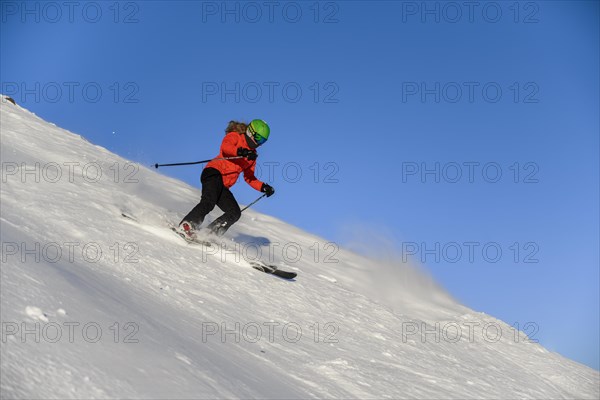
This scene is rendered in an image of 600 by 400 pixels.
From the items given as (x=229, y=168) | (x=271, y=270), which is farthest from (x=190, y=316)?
(x=229, y=168)

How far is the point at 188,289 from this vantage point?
5.67 metres

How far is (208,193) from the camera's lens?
7.84 meters

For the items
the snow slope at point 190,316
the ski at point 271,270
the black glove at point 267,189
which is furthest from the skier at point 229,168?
the ski at point 271,270

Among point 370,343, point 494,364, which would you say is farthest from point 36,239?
point 494,364

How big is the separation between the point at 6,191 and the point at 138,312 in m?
2.85

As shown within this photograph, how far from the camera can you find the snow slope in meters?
3.05

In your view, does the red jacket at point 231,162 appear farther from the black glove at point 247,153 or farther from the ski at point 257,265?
the ski at point 257,265

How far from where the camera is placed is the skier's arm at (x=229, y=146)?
8133 millimetres

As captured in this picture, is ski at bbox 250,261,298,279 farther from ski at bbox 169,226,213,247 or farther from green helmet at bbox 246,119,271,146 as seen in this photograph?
green helmet at bbox 246,119,271,146

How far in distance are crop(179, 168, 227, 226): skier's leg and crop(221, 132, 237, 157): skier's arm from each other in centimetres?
31

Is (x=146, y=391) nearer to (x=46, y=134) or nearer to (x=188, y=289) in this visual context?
(x=188, y=289)

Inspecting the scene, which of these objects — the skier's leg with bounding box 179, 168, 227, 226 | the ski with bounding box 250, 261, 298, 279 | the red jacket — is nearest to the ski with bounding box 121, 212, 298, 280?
the ski with bounding box 250, 261, 298, 279

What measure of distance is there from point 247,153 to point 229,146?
40 cm

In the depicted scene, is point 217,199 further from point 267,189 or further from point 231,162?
point 267,189
